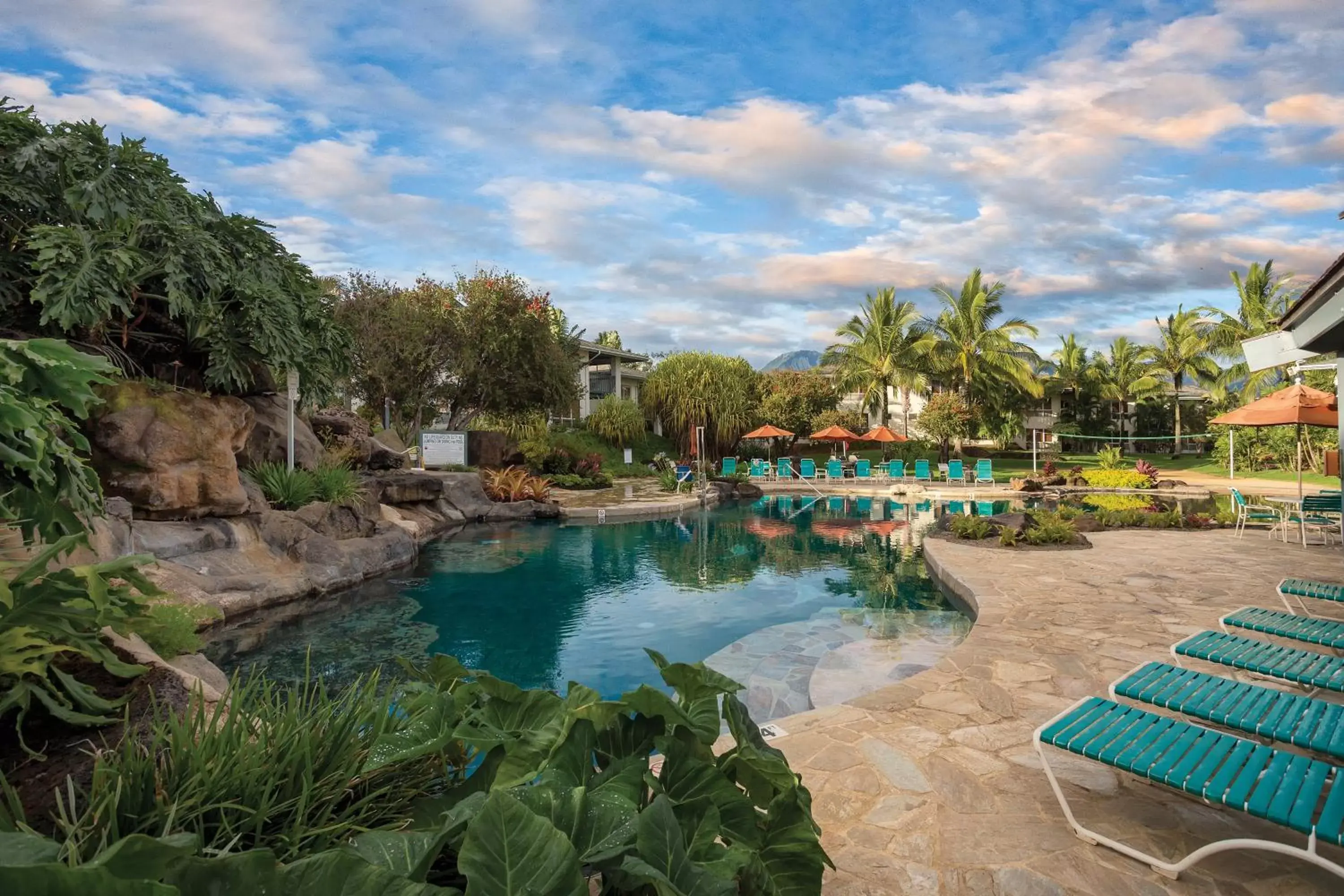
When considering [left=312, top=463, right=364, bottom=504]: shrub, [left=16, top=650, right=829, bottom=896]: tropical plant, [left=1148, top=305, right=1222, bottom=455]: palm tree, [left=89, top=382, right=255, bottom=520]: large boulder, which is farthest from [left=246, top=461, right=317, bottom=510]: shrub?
[left=1148, top=305, right=1222, bottom=455]: palm tree

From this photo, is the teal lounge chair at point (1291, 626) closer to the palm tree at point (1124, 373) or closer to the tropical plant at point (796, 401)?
the tropical plant at point (796, 401)

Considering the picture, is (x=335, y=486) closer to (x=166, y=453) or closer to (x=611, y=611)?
(x=166, y=453)

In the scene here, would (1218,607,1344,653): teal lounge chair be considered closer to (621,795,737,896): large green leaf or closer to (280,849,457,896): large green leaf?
(621,795,737,896): large green leaf

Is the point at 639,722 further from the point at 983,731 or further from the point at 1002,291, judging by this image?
the point at 1002,291

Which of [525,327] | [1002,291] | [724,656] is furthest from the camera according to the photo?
[1002,291]

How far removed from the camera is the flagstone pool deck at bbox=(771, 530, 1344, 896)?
2.54 metres

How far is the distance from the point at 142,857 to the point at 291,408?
11690mm

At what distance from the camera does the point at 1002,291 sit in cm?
3198

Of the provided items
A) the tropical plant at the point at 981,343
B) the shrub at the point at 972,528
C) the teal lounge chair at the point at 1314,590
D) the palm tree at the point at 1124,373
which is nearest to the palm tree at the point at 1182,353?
the palm tree at the point at 1124,373

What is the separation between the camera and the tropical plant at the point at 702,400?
30.0m

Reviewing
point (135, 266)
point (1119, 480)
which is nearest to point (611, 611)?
point (135, 266)

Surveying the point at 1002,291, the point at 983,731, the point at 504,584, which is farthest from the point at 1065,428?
the point at 983,731

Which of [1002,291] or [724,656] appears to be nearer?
[724,656]

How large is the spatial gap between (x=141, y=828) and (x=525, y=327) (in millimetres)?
19500
